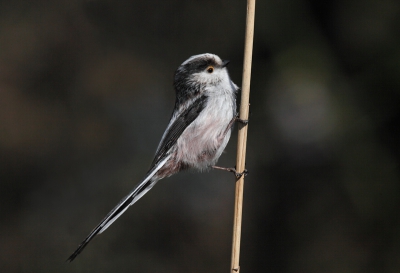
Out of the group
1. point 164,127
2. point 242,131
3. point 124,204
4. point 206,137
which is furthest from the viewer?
point 164,127

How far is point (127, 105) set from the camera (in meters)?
5.88

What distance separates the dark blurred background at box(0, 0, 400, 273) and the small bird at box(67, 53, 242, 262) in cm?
159

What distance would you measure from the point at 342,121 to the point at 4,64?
439 centimetres

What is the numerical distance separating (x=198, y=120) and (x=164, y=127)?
2.70 meters

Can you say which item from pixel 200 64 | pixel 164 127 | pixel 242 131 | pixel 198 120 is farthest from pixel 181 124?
pixel 164 127

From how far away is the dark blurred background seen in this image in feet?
13.3

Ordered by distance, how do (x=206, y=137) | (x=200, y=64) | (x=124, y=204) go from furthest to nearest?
1. (x=200, y=64)
2. (x=206, y=137)
3. (x=124, y=204)

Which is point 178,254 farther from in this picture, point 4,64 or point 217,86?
point 4,64

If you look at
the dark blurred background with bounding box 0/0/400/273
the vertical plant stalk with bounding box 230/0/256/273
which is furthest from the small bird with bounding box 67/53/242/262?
the dark blurred background with bounding box 0/0/400/273

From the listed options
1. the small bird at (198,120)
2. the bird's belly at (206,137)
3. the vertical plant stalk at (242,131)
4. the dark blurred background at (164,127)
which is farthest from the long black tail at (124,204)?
the dark blurred background at (164,127)

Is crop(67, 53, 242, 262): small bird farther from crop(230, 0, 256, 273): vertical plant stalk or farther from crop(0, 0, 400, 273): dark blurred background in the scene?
crop(0, 0, 400, 273): dark blurred background

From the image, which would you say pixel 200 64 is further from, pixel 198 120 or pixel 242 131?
pixel 242 131

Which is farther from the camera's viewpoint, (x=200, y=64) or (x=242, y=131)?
(x=200, y=64)

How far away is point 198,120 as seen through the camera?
2.86 m
